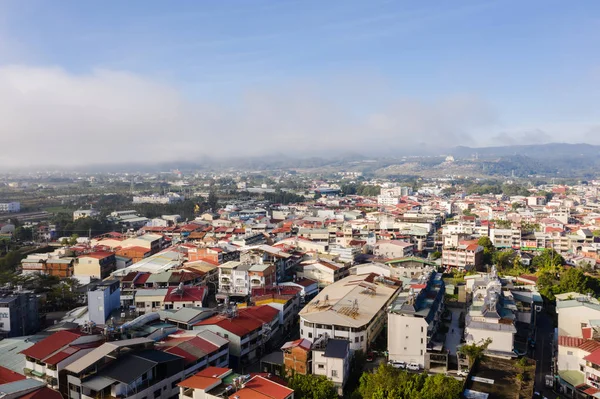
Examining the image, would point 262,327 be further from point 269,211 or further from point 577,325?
point 269,211

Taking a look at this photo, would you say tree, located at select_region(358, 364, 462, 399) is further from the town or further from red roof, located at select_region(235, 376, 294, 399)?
red roof, located at select_region(235, 376, 294, 399)

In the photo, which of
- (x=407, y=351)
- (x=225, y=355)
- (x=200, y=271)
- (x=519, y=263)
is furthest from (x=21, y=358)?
(x=519, y=263)

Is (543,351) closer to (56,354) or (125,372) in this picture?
(125,372)

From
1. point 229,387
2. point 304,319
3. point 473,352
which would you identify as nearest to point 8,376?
point 229,387

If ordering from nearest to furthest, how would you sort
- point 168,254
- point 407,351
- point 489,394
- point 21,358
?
1. point 489,394
2. point 21,358
3. point 407,351
4. point 168,254

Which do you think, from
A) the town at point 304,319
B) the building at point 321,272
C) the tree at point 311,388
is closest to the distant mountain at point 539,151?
the town at point 304,319

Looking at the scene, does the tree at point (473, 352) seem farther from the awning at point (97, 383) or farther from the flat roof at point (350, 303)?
the awning at point (97, 383)
